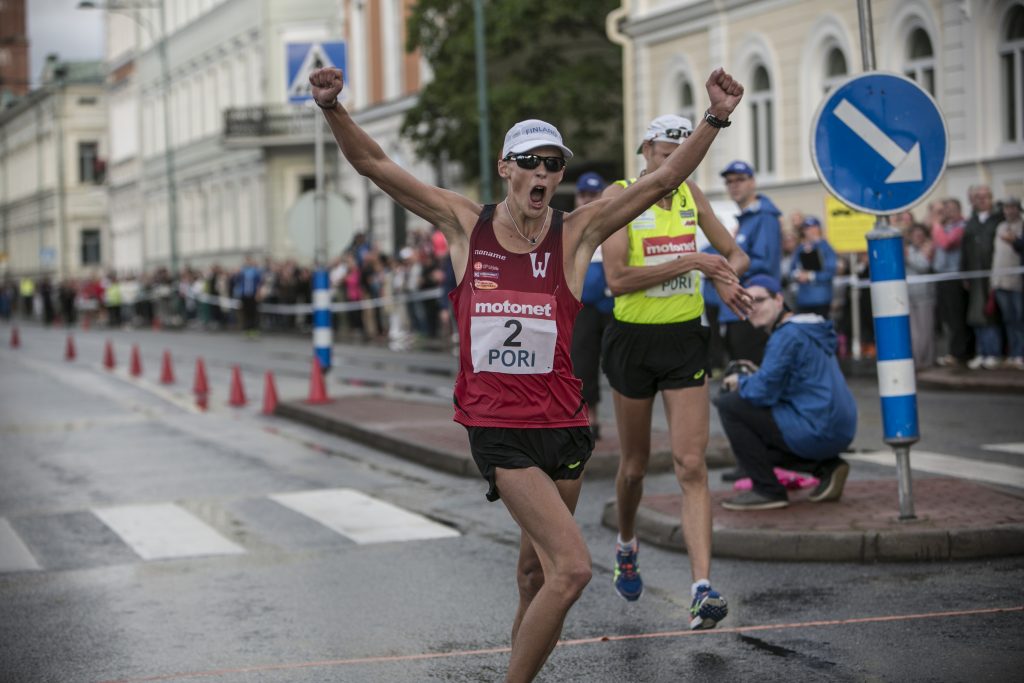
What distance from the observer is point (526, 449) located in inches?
221

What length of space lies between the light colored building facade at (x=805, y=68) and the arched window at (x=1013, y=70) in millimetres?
13

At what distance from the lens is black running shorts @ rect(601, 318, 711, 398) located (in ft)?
25.0

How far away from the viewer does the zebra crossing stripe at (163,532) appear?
970cm

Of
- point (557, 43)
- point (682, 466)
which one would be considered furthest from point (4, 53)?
point (682, 466)

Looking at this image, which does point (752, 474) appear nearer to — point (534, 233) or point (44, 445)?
point (534, 233)

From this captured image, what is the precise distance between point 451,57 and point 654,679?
30209 mm

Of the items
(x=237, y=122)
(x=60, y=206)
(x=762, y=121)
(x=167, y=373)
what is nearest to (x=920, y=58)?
(x=762, y=121)

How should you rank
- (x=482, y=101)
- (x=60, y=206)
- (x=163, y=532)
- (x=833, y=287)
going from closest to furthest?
(x=163, y=532) < (x=833, y=287) < (x=482, y=101) < (x=60, y=206)

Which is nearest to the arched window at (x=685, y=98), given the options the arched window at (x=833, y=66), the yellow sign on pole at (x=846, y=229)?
the arched window at (x=833, y=66)

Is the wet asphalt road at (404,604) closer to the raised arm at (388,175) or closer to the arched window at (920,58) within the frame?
the raised arm at (388,175)

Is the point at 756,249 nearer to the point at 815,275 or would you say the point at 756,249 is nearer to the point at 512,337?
the point at 815,275

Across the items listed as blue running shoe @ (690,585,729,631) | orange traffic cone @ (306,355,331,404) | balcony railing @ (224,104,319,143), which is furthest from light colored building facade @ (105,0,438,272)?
blue running shoe @ (690,585,729,631)

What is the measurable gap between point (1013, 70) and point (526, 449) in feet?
63.7

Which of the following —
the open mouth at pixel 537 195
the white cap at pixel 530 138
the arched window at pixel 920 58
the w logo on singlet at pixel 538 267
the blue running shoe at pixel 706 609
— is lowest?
the blue running shoe at pixel 706 609
